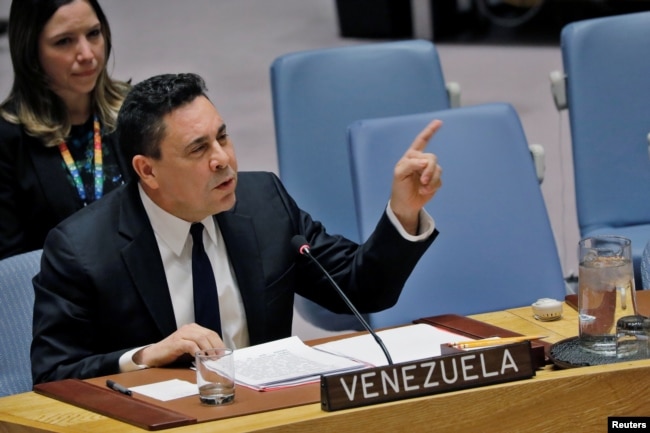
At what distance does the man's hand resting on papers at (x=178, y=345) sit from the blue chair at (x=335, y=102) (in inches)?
57.1

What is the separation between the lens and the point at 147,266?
104 inches

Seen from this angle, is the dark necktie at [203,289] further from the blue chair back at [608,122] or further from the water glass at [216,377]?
the blue chair back at [608,122]

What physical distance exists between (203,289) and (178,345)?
256 millimetres

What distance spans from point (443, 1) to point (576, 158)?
506 centimetres

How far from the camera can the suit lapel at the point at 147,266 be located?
2637 millimetres

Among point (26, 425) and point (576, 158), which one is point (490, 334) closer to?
point (26, 425)

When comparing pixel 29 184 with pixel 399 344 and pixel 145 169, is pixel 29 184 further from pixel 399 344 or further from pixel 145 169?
pixel 399 344

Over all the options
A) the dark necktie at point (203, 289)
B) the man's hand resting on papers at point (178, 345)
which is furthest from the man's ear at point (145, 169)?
the man's hand resting on papers at point (178, 345)

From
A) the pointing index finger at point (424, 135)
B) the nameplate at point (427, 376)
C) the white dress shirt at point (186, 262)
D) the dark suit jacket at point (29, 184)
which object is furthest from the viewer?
the dark suit jacket at point (29, 184)

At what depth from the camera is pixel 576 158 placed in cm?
400

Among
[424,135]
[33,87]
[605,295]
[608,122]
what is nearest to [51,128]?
[33,87]

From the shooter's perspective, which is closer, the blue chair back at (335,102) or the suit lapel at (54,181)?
the suit lapel at (54,181)

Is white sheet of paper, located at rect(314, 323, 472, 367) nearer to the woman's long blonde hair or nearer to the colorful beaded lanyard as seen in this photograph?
A: the colorful beaded lanyard

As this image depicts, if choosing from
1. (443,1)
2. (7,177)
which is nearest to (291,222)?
(7,177)
